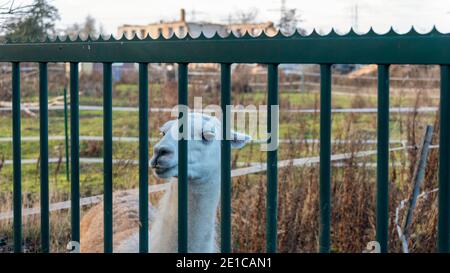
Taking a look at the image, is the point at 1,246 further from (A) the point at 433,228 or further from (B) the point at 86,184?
(B) the point at 86,184

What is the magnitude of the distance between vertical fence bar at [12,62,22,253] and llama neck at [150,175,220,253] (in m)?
1.01

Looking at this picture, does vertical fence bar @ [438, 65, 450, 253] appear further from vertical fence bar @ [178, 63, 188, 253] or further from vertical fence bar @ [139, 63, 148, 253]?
vertical fence bar @ [139, 63, 148, 253]

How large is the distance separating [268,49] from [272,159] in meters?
0.46

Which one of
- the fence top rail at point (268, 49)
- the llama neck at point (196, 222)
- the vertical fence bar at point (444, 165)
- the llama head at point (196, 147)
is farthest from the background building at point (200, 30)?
the llama neck at point (196, 222)

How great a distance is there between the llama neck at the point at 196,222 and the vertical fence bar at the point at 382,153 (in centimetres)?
167

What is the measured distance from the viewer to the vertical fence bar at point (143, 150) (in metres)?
3.21

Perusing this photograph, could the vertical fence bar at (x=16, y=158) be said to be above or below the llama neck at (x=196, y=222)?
above

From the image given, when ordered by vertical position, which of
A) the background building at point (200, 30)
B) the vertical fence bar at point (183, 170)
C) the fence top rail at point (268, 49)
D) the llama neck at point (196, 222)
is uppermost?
the background building at point (200, 30)

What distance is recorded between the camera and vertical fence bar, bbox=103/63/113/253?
3.30 m

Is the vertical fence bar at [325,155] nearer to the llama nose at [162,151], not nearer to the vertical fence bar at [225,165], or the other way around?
the vertical fence bar at [225,165]

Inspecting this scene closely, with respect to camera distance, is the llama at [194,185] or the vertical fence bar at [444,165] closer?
the vertical fence bar at [444,165]

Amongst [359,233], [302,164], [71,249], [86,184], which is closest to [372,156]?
[302,164]

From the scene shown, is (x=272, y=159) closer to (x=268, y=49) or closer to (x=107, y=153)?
(x=268, y=49)
